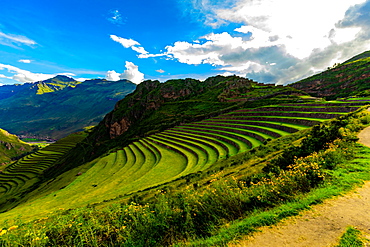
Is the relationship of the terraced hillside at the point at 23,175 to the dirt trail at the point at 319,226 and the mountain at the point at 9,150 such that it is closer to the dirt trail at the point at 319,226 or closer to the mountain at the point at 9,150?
the dirt trail at the point at 319,226

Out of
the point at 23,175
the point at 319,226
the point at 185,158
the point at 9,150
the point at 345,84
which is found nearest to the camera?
the point at 319,226

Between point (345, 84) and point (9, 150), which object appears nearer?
point (345, 84)

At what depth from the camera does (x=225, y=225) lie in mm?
4570

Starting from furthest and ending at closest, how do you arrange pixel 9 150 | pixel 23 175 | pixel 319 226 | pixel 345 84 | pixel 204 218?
1. pixel 9 150
2. pixel 345 84
3. pixel 23 175
4. pixel 204 218
5. pixel 319 226

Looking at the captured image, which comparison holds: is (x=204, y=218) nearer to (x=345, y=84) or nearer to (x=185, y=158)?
(x=185, y=158)

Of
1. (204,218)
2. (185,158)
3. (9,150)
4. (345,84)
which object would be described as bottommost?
(9,150)

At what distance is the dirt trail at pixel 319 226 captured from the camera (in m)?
3.62

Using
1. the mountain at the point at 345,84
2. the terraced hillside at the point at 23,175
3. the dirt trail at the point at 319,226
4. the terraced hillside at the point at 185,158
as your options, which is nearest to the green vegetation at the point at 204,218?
the dirt trail at the point at 319,226

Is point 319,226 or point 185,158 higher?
point 319,226

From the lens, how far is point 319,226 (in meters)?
3.90

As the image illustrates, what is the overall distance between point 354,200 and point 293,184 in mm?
1482

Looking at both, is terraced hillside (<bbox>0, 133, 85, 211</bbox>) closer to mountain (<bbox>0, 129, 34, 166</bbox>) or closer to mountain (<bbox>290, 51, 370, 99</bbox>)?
mountain (<bbox>0, 129, 34, 166</bbox>)

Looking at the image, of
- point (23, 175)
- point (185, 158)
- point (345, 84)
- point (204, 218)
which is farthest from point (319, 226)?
point (345, 84)

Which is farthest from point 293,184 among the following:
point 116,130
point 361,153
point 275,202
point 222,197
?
point 116,130
